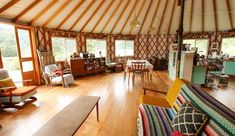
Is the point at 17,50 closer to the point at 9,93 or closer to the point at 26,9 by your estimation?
the point at 26,9

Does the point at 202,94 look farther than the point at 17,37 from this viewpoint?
No

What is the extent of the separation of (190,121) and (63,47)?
5928 mm

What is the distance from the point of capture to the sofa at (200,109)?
98 cm

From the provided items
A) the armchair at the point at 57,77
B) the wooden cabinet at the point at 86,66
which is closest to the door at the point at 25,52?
the armchair at the point at 57,77

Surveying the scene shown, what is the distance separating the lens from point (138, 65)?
449 cm

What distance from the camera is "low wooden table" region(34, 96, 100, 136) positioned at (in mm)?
1406

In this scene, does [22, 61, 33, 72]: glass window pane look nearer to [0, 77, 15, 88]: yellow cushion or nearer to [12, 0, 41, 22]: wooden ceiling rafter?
[12, 0, 41, 22]: wooden ceiling rafter

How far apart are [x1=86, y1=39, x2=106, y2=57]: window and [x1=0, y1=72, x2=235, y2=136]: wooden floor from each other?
3.24 meters

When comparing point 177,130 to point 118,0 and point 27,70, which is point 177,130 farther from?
point 27,70

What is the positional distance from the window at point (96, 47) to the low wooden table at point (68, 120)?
515 cm

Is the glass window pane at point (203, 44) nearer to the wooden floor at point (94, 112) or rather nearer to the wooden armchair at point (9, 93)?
the wooden floor at point (94, 112)

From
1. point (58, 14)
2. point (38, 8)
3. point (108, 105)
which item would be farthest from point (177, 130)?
point (58, 14)

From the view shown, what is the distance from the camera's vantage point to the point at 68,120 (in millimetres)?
1629

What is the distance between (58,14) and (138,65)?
3.23 m
